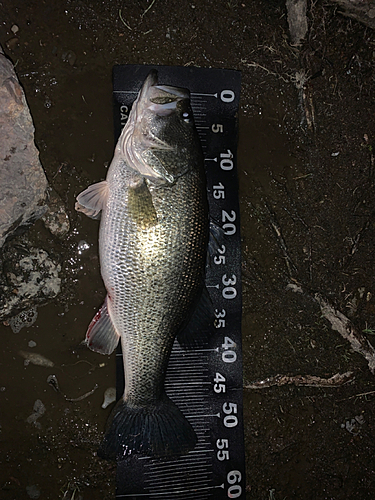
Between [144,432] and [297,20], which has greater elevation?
[297,20]

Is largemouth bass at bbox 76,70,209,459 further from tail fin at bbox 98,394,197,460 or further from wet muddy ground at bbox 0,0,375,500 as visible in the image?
wet muddy ground at bbox 0,0,375,500

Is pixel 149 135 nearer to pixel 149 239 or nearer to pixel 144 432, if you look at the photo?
pixel 149 239

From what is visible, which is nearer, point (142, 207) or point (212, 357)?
point (142, 207)

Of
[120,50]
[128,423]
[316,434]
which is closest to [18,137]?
[120,50]

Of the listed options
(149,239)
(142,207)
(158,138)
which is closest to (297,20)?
(158,138)

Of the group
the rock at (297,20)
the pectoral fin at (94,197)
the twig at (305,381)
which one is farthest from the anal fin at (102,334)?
the rock at (297,20)

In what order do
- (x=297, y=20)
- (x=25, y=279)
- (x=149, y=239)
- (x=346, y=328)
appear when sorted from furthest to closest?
(x=346, y=328)
(x=297, y=20)
(x=25, y=279)
(x=149, y=239)

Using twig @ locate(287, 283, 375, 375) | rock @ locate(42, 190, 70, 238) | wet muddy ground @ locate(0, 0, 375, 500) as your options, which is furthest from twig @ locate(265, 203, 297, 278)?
rock @ locate(42, 190, 70, 238)
